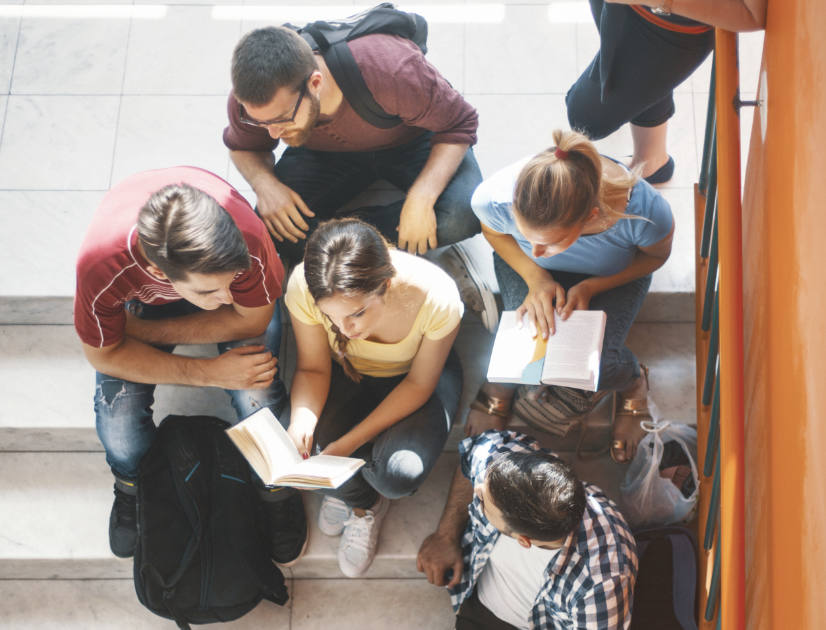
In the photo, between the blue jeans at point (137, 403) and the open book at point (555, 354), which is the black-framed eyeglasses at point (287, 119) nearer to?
the blue jeans at point (137, 403)

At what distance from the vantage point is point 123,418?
2.75m

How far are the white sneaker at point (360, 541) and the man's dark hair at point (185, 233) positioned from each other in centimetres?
114

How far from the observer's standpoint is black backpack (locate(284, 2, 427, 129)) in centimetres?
260

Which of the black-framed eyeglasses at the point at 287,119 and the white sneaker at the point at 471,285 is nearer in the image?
the black-framed eyeglasses at the point at 287,119

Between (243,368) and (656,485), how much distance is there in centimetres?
144

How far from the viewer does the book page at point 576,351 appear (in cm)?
236

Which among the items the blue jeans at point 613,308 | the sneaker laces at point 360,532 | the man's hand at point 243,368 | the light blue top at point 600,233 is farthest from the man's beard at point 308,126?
the sneaker laces at point 360,532

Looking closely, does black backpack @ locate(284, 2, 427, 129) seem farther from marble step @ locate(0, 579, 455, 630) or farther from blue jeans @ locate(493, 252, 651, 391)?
marble step @ locate(0, 579, 455, 630)

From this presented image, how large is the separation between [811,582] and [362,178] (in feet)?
6.86

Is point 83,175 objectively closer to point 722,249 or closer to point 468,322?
point 468,322

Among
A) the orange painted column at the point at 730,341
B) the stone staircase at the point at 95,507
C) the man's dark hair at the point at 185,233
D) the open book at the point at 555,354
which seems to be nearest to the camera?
the orange painted column at the point at 730,341

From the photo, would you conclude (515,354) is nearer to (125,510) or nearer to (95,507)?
(125,510)

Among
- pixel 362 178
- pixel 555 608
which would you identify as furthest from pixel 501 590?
pixel 362 178

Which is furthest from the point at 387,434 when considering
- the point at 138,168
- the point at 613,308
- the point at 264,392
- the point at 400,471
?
the point at 138,168
